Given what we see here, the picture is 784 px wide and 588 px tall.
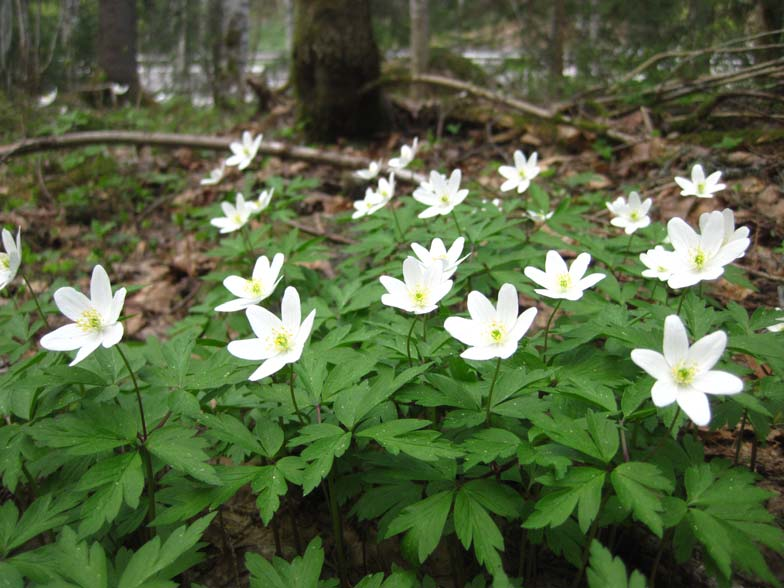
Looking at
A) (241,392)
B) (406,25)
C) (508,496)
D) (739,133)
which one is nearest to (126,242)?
(241,392)

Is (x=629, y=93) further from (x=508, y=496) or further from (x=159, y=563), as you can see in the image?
(x=159, y=563)

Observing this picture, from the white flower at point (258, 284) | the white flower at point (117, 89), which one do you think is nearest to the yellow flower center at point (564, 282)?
the white flower at point (258, 284)

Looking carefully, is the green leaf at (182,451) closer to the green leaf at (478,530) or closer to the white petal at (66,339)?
the white petal at (66,339)

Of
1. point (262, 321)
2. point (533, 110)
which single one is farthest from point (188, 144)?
point (262, 321)

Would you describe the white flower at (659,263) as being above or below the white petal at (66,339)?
above

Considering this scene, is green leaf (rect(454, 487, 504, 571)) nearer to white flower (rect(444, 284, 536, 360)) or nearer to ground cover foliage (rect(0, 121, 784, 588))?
ground cover foliage (rect(0, 121, 784, 588))

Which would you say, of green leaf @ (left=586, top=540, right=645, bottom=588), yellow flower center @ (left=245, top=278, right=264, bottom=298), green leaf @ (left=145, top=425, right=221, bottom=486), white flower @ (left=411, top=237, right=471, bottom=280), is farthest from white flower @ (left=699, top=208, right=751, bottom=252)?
green leaf @ (left=145, top=425, right=221, bottom=486)

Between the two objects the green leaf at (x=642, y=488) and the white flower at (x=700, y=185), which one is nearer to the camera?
the green leaf at (x=642, y=488)
